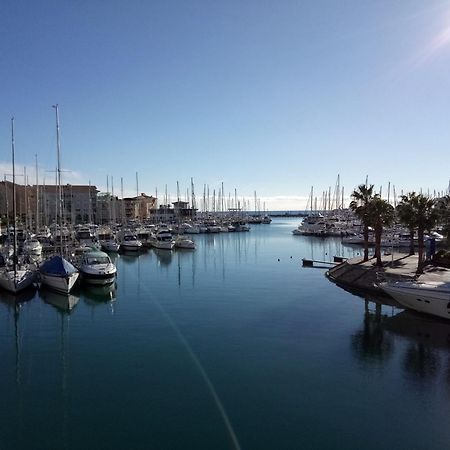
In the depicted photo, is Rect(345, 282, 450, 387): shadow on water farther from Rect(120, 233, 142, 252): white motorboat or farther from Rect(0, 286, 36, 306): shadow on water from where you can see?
Rect(120, 233, 142, 252): white motorboat

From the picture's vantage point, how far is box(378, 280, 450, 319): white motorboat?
1172 inches

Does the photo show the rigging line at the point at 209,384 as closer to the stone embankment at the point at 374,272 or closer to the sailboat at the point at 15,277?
the sailboat at the point at 15,277

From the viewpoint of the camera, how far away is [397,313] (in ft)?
108

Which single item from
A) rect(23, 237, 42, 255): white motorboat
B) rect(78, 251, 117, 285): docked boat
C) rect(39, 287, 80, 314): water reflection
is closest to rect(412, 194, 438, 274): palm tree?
rect(78, 251, 117, 285): docked boat

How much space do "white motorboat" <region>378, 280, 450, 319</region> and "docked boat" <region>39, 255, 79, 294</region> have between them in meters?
26.9

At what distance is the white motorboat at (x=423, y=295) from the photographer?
29.8 m

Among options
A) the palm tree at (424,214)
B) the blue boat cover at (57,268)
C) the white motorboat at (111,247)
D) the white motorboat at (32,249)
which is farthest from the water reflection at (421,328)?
the white motorboat at (111,247)

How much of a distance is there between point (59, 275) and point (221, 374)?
78.4 ft

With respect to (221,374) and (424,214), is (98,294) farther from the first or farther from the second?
(424,214)

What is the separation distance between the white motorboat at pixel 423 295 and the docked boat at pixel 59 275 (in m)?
26.9

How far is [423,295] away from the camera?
30.9m

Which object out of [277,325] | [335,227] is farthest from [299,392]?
[335,227]

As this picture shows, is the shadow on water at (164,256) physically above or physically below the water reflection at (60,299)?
below

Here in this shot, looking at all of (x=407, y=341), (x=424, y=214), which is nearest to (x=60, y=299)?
(x=407, y=341)
